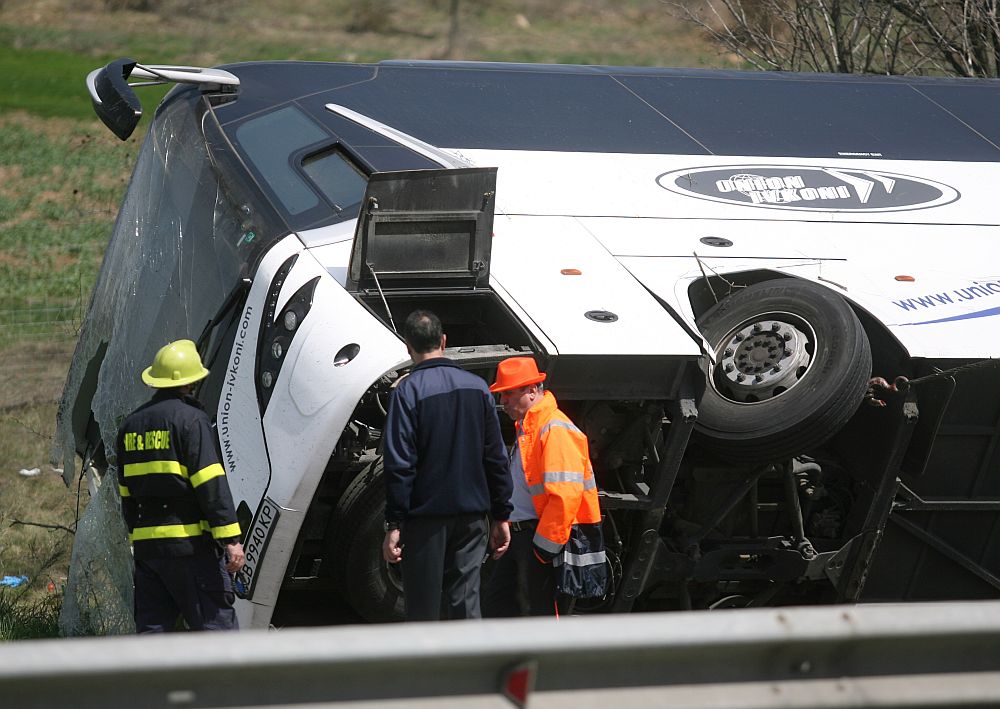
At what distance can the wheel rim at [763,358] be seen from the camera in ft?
18.8

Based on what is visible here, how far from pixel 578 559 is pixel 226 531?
1.44 m

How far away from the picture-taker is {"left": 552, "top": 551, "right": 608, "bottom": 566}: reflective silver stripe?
17.2ft

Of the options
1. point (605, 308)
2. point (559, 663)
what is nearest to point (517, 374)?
point (605, 308)

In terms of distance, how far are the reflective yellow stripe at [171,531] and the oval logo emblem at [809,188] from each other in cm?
335

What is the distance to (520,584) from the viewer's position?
17.9 ft

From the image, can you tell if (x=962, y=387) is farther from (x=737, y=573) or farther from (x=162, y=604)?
(x=162, y=604)

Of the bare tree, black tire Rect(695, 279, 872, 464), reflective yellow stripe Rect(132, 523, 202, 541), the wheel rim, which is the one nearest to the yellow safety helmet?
reflective yellow stripe Rect(132, 523, 202, 541)

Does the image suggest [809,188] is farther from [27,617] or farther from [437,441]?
[27,617]

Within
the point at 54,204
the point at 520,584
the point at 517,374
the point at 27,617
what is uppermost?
the point at 517,374

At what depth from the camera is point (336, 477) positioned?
5715mm

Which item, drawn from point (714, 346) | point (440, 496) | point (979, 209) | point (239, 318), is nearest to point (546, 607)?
point (440, 496)

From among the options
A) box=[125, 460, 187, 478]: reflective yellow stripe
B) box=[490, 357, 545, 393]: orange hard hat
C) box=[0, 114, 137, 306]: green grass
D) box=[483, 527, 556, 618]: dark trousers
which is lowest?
box=[0, 114, 137, 306]: green grass

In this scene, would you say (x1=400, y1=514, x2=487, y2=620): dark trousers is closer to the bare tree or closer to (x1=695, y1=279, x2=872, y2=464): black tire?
(x1=695, y1=279, x2=872, y2=464): black tire

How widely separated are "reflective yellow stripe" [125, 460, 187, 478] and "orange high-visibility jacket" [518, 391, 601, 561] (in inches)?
55.1
